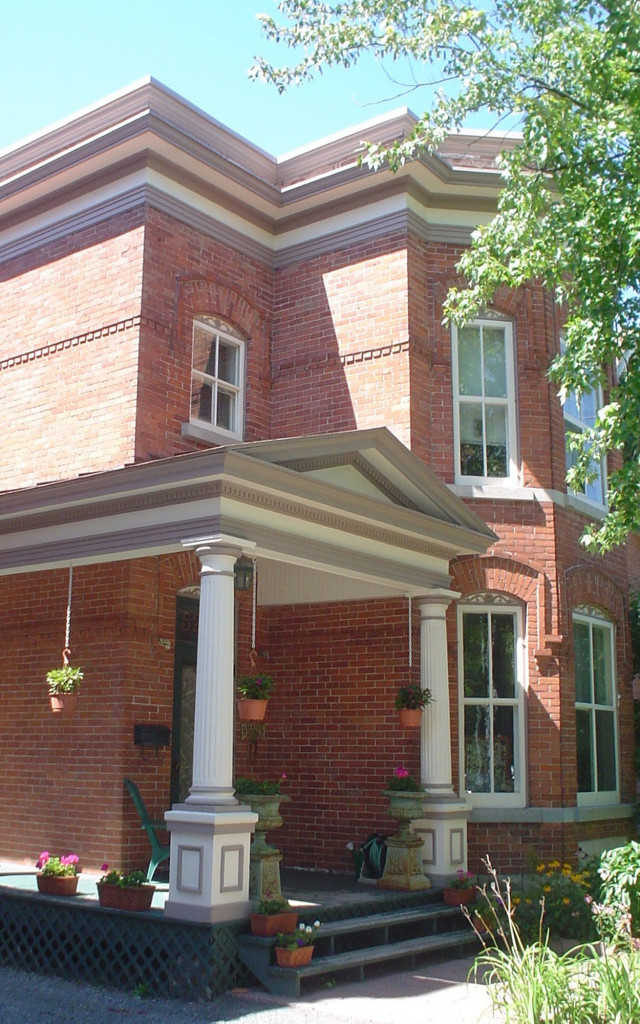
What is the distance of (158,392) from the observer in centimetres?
1125

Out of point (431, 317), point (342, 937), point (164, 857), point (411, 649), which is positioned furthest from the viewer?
point (431, 317)

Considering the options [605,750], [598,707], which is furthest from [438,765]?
[605,750]

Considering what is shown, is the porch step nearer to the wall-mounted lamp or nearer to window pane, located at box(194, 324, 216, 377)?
the wall-mounted lamp

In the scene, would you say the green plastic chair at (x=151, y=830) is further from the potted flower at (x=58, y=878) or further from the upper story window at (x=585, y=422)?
the upper story window at (x=585, y=422)

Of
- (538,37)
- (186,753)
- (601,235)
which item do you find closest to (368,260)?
(538,37)

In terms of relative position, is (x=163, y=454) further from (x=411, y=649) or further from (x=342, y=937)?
(x=342, y=937)

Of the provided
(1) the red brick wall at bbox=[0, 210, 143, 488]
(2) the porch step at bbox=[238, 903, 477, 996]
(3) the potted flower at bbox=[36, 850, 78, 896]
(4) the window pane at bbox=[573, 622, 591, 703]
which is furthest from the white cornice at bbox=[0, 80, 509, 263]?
(2) the porch step at bbox=[238, 903, 477, 996]

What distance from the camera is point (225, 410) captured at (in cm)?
1247

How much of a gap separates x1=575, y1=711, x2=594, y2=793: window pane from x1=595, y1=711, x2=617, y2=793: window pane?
24 cm

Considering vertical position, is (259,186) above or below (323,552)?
above

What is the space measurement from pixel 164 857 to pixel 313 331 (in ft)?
21.1

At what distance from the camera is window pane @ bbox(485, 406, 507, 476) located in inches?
478

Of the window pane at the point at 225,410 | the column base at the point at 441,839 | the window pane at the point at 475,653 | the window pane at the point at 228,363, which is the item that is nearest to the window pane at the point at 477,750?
the window pane at the point at 475,653

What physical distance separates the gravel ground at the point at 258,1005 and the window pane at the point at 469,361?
6.53 metres
